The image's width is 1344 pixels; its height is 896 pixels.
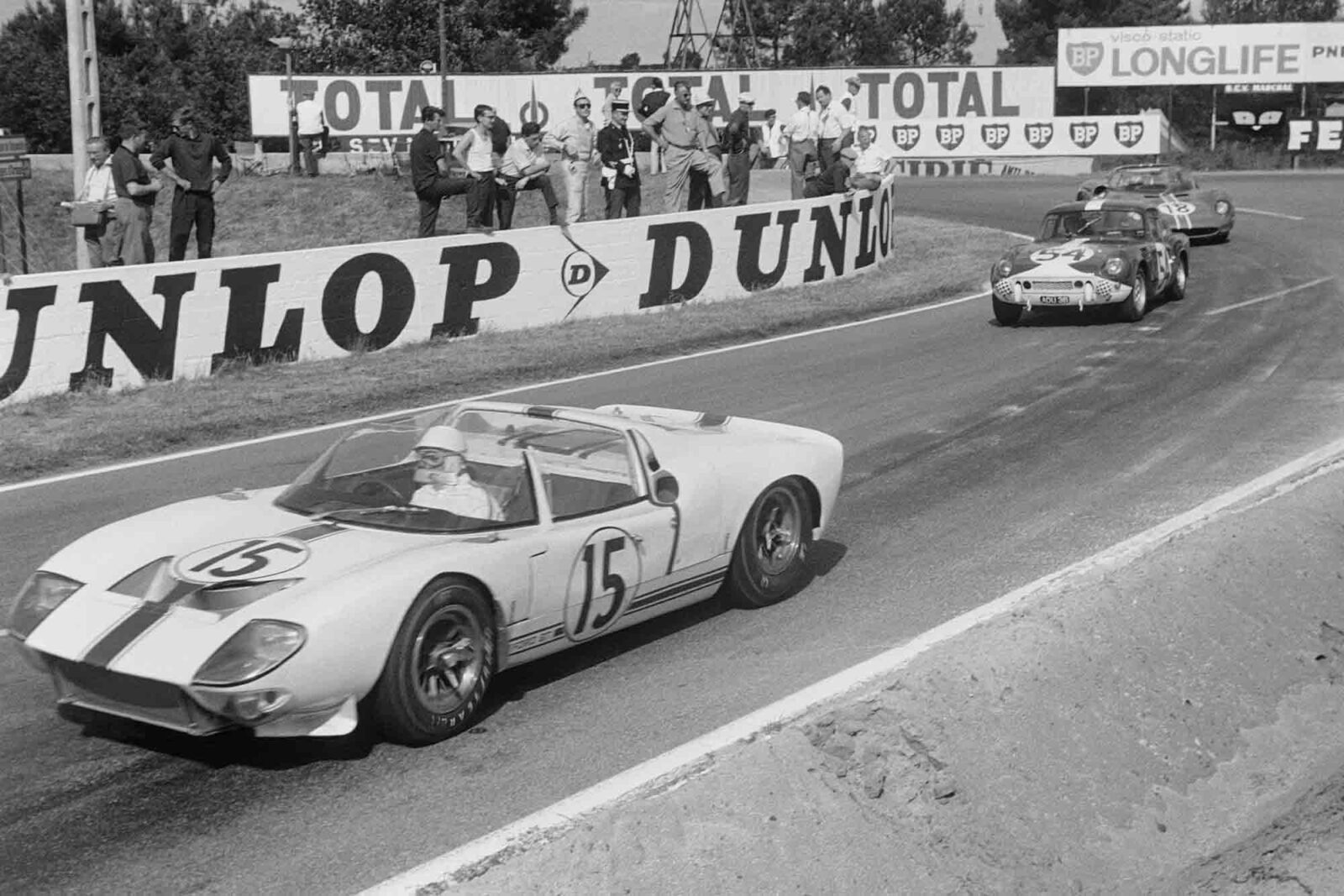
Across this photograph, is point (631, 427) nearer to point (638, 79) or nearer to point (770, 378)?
point (770, 378)

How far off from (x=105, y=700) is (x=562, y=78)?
146 ft

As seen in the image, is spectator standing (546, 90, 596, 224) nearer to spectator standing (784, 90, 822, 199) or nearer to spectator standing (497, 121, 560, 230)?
spectator standing (497, 121, 560, 230)

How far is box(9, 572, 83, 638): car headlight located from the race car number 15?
41 cm

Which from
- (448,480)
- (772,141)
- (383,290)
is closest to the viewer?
(448,480)

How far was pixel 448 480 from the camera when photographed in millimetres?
6207

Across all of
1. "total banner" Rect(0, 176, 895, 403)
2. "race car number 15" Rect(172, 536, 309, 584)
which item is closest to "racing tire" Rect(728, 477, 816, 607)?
"race car number 15" Rect(172, 536, 309, 584)

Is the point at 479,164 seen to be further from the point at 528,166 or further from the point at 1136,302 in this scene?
the point at 1136,302

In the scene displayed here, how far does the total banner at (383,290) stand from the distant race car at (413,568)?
6497mm

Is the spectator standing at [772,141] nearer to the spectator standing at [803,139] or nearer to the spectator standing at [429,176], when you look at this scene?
the spectator standing at [803,139]

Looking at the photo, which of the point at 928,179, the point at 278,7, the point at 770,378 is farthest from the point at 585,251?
the point at 278,7

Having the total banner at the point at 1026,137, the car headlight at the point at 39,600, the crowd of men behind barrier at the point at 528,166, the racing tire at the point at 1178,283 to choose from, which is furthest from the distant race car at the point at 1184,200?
the total banner at the point at 1026,137

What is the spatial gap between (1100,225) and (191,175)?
9.36m

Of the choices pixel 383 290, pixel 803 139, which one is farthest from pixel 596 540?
pixel 803 139

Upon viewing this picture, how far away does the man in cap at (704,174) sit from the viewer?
65.3 feet
